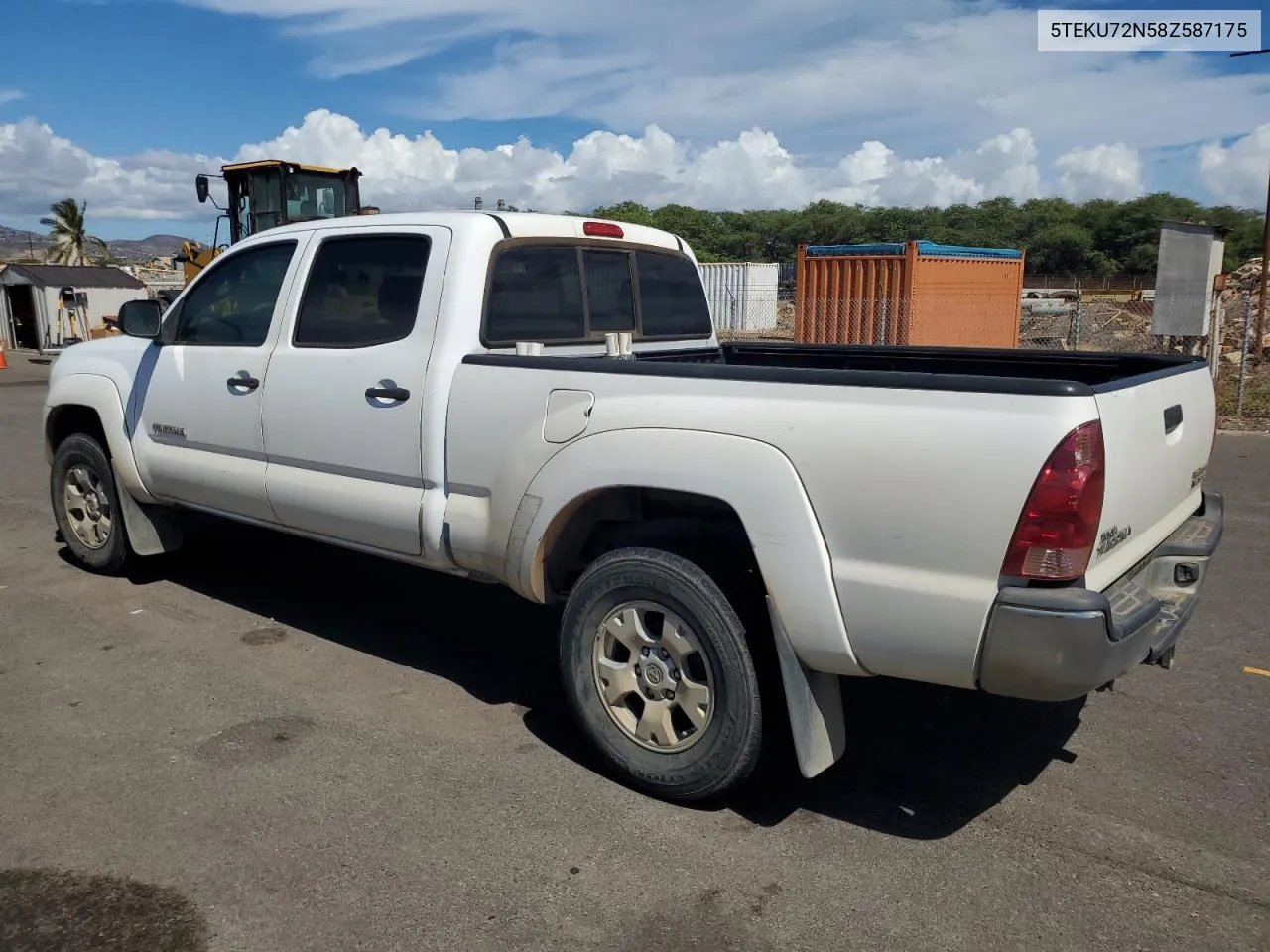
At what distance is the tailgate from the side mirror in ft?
15.2

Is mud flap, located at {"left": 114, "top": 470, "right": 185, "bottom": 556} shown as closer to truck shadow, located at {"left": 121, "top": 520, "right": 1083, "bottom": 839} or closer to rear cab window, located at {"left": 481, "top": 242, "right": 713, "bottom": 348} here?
truck shadow, located at {"left": 121, "top": 520, "right": 1083, "bottom": 839}

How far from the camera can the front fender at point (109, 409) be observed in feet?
18.6

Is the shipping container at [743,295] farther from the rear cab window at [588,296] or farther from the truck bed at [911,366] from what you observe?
the truck bed at [911,366]

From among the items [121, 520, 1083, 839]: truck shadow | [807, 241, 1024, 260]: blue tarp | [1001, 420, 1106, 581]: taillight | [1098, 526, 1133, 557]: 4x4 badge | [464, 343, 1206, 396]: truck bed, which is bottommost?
[121, 520, 1083, 839]: truck shadow

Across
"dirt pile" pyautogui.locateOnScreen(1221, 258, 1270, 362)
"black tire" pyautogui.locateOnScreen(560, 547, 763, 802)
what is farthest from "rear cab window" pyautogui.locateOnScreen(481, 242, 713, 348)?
"dirt pile" pyautogui.locateOnScreen(1221, 258, 1270, 362)

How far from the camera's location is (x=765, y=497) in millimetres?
3213

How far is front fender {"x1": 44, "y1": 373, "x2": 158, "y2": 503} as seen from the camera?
223 inches

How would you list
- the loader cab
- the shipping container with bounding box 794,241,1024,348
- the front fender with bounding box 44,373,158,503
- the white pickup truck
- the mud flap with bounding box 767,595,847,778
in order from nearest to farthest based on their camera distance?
the white pickup truck, the mud flap with bounding box 767,595,847,778, the front fender with bounding box 44,373,158,503, the loader cab, the shipping container with bounding box 794,241,1024,348

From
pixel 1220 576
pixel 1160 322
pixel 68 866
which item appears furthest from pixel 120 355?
pixel 1160 322

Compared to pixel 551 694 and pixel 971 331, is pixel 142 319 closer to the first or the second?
pixel 551 694

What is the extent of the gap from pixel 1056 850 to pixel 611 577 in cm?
166

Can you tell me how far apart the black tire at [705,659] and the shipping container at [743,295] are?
25.9 meters

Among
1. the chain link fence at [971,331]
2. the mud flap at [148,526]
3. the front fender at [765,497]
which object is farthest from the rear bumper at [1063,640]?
the chain link fence at [971,331]

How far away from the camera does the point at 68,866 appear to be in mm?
3246
